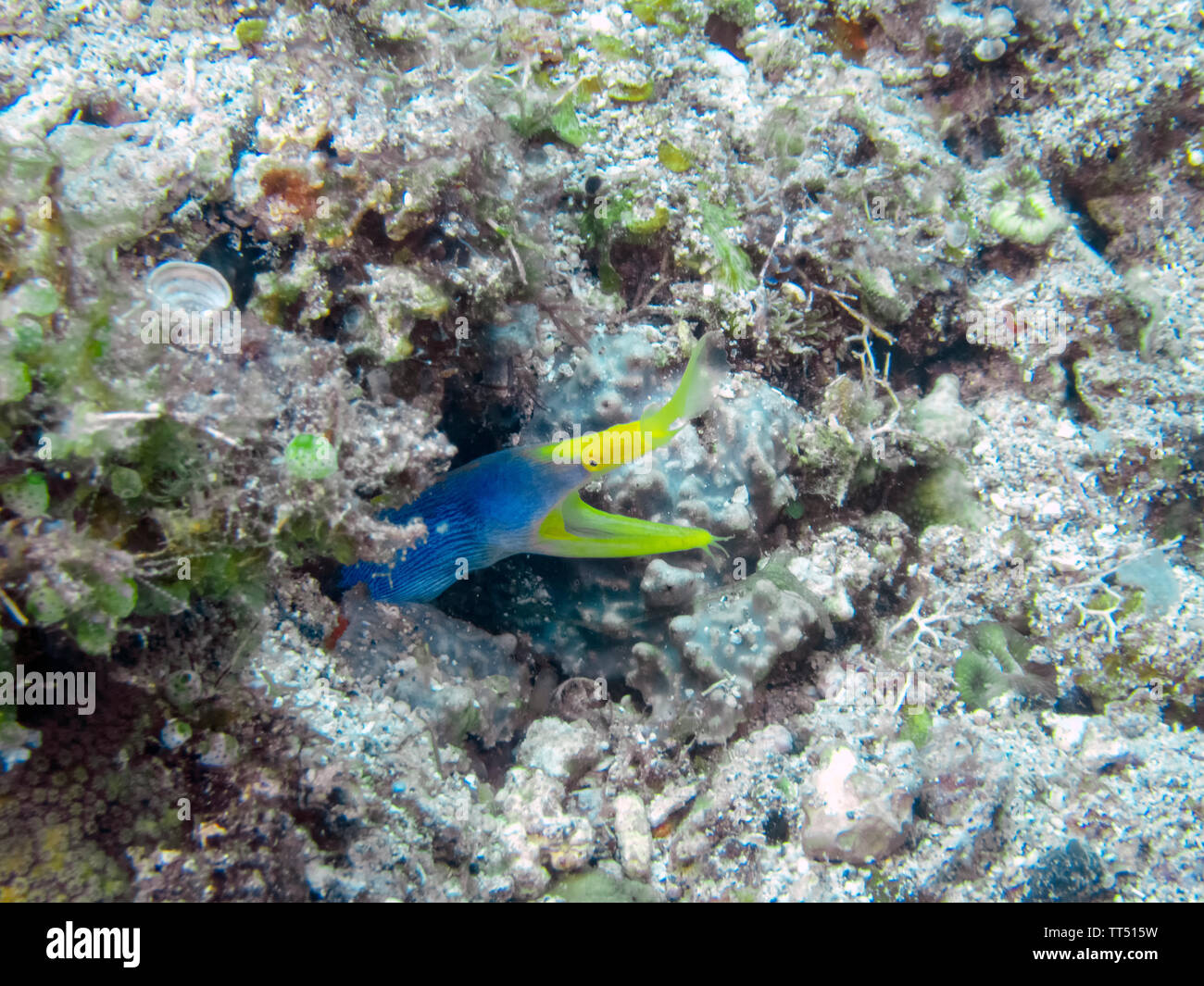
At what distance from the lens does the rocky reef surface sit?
1575 mm

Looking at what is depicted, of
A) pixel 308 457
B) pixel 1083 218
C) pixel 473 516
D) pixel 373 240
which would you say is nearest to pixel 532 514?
pixel 473 516

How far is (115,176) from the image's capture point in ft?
5.43

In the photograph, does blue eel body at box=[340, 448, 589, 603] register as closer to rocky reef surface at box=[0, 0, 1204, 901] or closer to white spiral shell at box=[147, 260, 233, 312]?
rocky reef surface at box=[0, 0, 1204, 901]

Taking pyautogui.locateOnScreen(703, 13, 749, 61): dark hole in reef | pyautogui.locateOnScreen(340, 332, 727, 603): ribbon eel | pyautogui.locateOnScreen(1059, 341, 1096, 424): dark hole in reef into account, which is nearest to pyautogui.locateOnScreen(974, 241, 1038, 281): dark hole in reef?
pyautogui.locateOnScreen(1059, 341, 1096, 424): dark hole in reef

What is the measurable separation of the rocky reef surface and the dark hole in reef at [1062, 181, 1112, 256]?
0.05 metres

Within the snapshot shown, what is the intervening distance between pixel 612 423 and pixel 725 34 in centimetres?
294

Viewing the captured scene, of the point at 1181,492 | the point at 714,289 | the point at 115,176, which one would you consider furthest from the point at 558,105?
the point at 1181,492

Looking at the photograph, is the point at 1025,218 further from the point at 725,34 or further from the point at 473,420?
the point at 473,420

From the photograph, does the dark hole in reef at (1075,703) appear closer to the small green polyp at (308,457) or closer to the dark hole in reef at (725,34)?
the small green polyp at (308,457)

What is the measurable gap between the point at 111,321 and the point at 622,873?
2503 millimetres

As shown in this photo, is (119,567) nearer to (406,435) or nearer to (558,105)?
(406,435)

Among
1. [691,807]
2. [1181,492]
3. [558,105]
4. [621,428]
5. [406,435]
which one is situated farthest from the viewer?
[1181,492]
